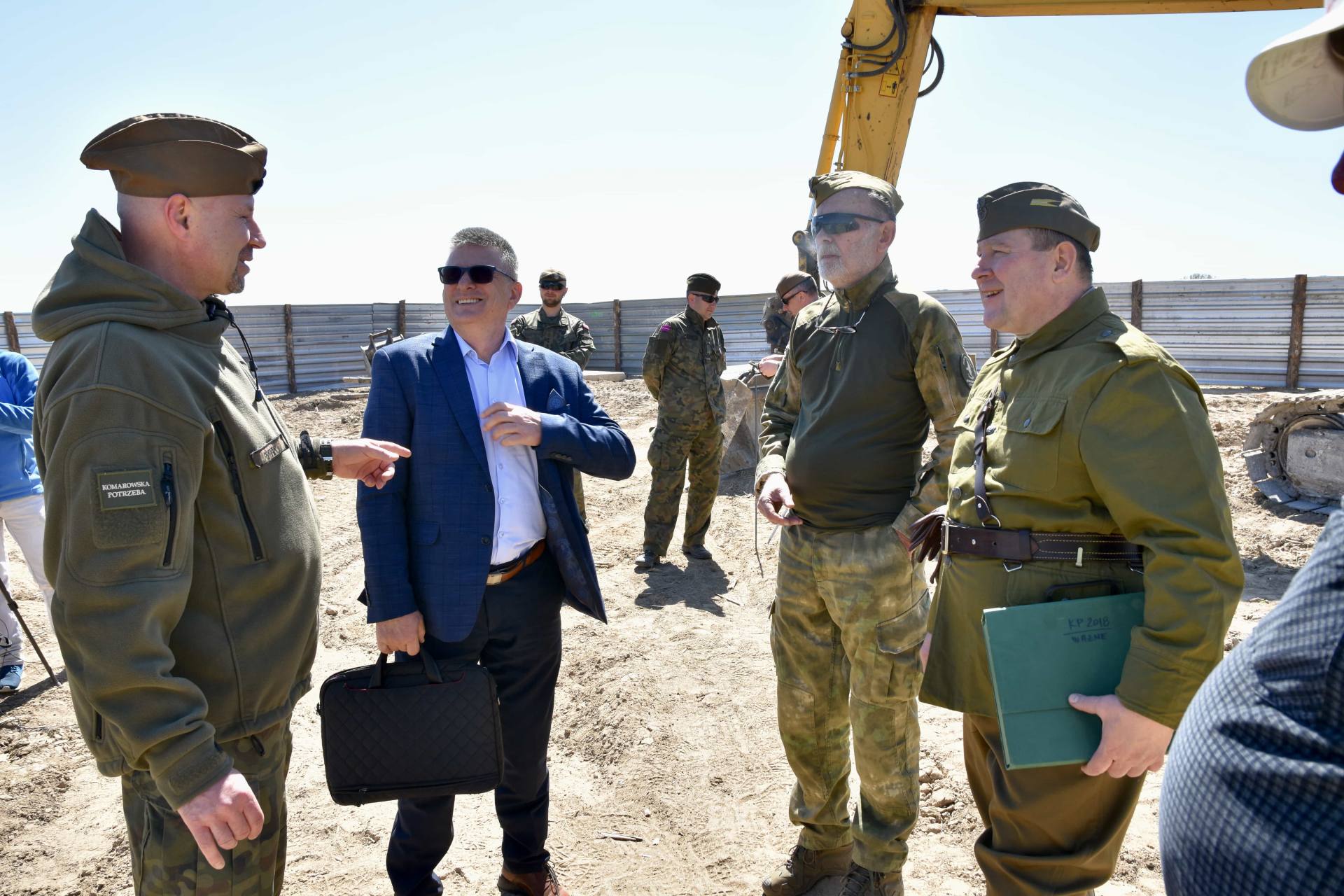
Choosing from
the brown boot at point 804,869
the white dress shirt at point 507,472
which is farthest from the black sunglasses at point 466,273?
the brown boot at point 804,869

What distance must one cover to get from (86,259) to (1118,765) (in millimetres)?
2522

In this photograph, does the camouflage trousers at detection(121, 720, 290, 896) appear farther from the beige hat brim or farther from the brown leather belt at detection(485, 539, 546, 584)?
the beige hat brim

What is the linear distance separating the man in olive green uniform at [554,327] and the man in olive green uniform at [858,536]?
4672 mm

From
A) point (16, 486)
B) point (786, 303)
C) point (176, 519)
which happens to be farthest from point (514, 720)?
point (786, 303)

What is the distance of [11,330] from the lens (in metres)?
17.2

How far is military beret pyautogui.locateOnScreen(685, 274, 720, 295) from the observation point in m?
7.02

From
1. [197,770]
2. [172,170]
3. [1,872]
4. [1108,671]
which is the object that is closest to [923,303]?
[1108,671]

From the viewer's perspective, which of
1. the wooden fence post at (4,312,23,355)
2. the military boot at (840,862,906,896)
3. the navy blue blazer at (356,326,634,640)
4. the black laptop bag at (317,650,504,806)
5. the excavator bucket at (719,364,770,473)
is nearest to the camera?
the black laptop bag at (317,650,504,806)

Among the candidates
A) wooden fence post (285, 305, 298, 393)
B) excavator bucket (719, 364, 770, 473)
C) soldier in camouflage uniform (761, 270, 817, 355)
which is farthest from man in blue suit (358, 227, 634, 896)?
wooden fence post (285, 305, 298, 393)

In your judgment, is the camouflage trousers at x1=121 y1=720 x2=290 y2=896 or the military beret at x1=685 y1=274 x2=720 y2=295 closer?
the camouflage trousers at x1=121 y1=720 x2=290 y2=896

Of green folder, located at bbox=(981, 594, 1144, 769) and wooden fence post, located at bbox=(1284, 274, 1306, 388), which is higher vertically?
wooden fence post, located at bbox=(1284, 274, 1306, 388)

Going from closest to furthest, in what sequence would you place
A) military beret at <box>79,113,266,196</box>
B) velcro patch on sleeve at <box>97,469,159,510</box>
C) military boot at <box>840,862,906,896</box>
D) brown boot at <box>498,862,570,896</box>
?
velcro patch on sleeve at <box>97,469,159,510</box> < military beret at <box>79,113,266,196</box> < military boot at <box>840,862,906,896</box> < brown boot at <box>498,862,570,896</box>

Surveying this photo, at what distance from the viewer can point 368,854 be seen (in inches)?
130

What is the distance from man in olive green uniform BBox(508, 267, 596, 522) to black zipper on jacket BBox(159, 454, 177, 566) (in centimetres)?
587
